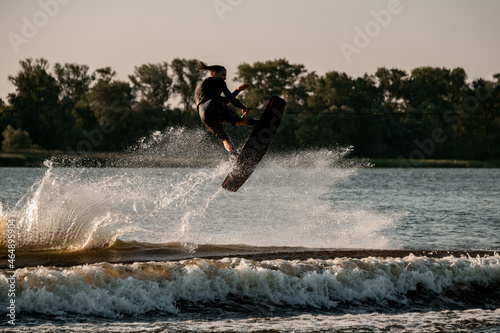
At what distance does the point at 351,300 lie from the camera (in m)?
11.3

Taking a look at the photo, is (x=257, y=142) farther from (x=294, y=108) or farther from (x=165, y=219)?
(x=294, y=108)

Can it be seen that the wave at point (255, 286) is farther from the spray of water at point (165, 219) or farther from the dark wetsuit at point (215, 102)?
the spray of water at point (165, 219)

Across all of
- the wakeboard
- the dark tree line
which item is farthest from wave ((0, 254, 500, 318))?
the dark tree line

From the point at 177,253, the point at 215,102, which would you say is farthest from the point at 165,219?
the point at 215,102

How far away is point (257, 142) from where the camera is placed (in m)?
12.5

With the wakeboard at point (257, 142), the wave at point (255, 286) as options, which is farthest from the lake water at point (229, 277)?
the wakeboard at point (257, 142)

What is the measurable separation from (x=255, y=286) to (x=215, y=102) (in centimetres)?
334

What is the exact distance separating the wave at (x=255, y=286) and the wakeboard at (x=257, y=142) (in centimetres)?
170

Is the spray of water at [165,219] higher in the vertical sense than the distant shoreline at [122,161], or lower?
lower

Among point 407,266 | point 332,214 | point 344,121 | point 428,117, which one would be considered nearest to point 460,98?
point 428,117

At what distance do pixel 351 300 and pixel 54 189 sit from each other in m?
7.48

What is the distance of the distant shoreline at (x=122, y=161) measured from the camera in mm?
57375

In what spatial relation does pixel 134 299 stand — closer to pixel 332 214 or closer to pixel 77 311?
pixel 77 311

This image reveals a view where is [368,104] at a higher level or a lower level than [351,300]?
higher
